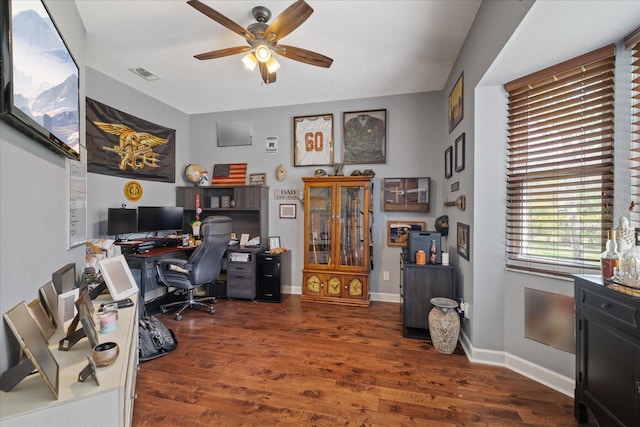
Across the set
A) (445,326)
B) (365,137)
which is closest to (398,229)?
(365,137)

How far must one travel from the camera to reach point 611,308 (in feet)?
4.38

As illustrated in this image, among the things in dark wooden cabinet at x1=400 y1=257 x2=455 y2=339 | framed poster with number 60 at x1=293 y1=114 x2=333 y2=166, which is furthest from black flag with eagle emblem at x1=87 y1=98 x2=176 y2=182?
dark wooden cabinet at x1=400 y1=257 x2=455 y2=339

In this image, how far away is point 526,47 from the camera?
1.71m

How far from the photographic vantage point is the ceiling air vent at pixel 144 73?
305cm

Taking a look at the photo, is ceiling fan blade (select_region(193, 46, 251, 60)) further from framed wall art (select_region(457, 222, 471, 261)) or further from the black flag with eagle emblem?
framed wall art (select_region(457, 222, 471, 261))

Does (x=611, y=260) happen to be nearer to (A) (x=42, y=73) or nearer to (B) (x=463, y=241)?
(B) (x=463, y=241)

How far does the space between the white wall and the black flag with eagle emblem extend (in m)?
1.59

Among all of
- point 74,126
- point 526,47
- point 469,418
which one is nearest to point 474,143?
point 526,47

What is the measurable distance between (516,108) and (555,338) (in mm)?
1739

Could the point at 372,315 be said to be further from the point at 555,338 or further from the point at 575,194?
the point at 575,194

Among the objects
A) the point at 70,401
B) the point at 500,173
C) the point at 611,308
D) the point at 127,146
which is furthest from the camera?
the point at 127,146

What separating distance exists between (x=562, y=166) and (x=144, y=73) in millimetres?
4130

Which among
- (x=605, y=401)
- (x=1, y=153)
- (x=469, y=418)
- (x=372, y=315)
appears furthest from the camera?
(x=372, y=315)

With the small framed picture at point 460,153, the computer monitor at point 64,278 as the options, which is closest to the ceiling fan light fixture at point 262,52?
the small framed picture at point 460,153
